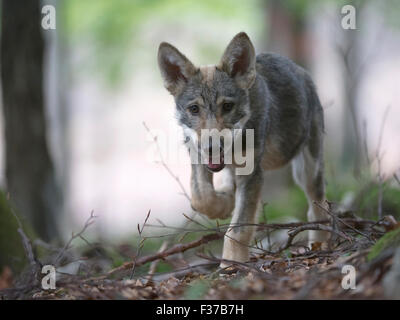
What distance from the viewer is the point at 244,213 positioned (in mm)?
5980

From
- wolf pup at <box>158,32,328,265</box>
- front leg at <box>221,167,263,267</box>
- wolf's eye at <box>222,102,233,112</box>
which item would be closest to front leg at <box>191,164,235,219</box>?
wolf pup at <box>158,32,328,265</box>

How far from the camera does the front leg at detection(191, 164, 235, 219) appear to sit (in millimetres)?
6176

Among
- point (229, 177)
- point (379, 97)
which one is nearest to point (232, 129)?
point (229, 177)

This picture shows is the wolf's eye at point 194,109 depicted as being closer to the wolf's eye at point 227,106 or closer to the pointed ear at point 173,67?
the wolf's eye at point 227,106

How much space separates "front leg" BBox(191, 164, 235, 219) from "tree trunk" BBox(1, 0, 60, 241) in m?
4.67

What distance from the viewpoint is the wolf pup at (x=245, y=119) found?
569 cm

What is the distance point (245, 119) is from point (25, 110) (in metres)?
5.42

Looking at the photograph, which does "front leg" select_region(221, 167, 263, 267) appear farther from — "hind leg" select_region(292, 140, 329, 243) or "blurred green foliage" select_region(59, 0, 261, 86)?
"blurred green foliage" select_region(59, 0, 261, 86)

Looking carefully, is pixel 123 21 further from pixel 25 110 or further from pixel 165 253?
pixel 165 253

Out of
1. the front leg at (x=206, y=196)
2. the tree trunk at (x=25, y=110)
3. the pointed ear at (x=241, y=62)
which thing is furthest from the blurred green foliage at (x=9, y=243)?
the pointed ear at (x=241, y=62)

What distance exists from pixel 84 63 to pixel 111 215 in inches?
322

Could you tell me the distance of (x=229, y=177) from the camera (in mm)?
6680

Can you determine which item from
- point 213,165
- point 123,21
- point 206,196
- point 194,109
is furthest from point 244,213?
point 123,21
